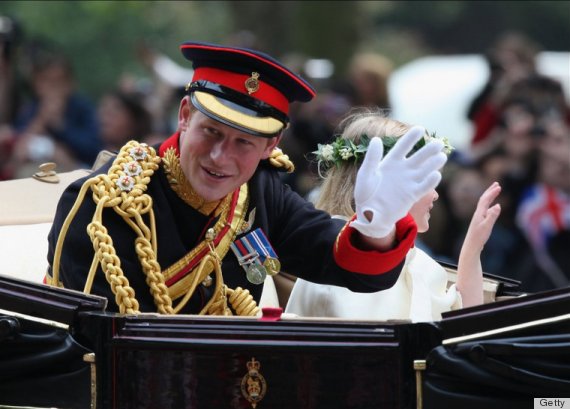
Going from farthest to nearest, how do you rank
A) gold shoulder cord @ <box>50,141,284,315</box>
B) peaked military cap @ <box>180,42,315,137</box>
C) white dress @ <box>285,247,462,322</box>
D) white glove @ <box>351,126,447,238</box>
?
1. white dress @ <box>285,247,462,322</box>
2. peaked military cap @ <box>180,42,315,137</box>
3. gold shoulder cord @ <box>50,141,284,315</box>
4. white glove @ <box>351,126,447,238</box>

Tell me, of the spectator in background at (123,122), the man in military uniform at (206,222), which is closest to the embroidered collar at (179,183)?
the man in military uniform at (206,222)

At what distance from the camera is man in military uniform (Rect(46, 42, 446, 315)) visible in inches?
159

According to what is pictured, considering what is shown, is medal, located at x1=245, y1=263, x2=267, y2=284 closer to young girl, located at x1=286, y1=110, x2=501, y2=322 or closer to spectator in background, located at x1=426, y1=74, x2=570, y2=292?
young girl, located at x1=286, y1=110, x2=501, y2=322

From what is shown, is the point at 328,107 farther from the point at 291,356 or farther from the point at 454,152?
the point at 291,356

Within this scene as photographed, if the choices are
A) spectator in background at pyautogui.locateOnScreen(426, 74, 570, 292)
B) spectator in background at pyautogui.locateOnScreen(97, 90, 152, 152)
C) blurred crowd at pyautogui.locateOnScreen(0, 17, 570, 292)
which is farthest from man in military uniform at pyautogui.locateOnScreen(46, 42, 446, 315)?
spectator in background at pyautogui.locateOnScreen(97, 90, 152, 152)

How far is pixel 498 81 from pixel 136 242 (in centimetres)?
595

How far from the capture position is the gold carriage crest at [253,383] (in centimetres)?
366

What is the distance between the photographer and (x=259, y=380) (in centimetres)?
367

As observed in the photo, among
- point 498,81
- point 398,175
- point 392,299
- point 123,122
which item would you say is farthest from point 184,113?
point 498,81

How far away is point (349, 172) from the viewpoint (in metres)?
4.68

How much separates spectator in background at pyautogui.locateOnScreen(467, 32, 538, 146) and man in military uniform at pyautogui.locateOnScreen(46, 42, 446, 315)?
5.11m

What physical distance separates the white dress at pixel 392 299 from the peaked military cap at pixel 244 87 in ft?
2.17

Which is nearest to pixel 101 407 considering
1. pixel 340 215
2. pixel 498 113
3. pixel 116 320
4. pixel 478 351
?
pixel 116 320

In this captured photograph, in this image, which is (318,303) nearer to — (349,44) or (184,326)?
(184,326)
